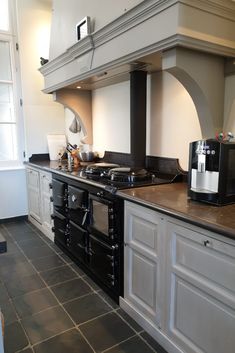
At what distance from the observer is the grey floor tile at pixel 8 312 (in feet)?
6.07

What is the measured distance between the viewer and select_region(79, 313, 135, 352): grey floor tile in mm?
1646

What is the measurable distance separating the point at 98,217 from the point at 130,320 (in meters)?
0.73

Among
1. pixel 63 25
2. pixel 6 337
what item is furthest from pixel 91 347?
pixel 63 25

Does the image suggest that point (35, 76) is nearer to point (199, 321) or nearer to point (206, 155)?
point (206, 155)

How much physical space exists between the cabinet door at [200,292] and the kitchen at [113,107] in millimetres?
818

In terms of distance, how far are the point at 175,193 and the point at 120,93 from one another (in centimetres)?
149

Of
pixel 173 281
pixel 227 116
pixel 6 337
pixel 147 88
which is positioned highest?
pixel 147 88

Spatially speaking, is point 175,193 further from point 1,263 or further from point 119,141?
point 1,263

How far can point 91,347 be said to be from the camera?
1614mm

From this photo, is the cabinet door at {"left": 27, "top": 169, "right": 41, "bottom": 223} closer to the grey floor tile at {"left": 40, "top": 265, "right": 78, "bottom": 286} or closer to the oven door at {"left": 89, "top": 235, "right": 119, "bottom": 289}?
the grey floor tile at {"left": 40, "top": 265, "right": 78, "bottom": 286}

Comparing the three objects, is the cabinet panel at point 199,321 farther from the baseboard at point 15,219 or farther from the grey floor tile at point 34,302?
the baseboard at point 15,219

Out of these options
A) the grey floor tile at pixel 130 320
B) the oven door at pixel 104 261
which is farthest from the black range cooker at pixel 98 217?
the grey floor tile at pixel 130 320

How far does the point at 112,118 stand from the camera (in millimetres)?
2986

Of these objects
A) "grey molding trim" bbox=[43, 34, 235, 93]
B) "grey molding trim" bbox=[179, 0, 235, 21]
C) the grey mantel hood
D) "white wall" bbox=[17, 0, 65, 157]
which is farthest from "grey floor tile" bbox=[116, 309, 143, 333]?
"white wall" bbox=[17, 0, 65, 157]
